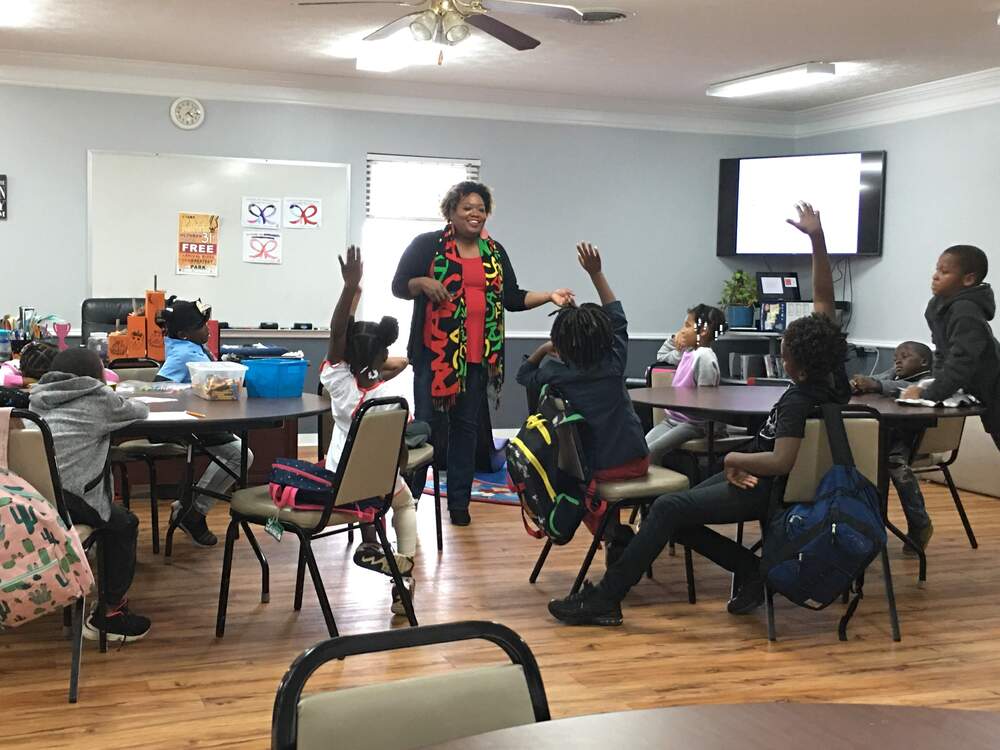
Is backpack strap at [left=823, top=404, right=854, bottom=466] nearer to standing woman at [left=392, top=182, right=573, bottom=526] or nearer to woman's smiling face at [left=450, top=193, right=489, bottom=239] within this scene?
standing woman at [left=392, top=182, right=573, bottom=526]

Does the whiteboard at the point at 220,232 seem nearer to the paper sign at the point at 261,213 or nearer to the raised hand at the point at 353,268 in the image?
the paper sign at the point at 261,213

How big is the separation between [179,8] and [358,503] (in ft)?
10.9

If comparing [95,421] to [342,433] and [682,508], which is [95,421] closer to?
[342,433]

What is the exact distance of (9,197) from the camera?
281 inches

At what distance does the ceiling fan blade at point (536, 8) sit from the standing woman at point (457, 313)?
815mm

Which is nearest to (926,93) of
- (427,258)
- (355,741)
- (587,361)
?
A: (427,258)

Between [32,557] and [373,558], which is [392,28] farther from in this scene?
[32,557]

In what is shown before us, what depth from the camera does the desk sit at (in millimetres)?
3400

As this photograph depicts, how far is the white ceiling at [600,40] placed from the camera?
5.55m

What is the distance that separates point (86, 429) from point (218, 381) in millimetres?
828

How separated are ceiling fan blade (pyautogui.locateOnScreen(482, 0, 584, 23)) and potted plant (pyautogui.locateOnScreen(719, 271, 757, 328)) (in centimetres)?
421

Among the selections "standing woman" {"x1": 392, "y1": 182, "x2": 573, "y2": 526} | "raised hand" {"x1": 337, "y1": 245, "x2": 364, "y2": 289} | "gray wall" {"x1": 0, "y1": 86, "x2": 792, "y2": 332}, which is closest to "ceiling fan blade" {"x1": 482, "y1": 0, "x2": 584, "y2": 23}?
"standing woman" {"x1": 392, "y1": 182, "x2": 573, "y2": 526}

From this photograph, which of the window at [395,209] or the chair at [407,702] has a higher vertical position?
the window at [395,209]

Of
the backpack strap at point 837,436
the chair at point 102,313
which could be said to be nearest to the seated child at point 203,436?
the chair at point 102,313
